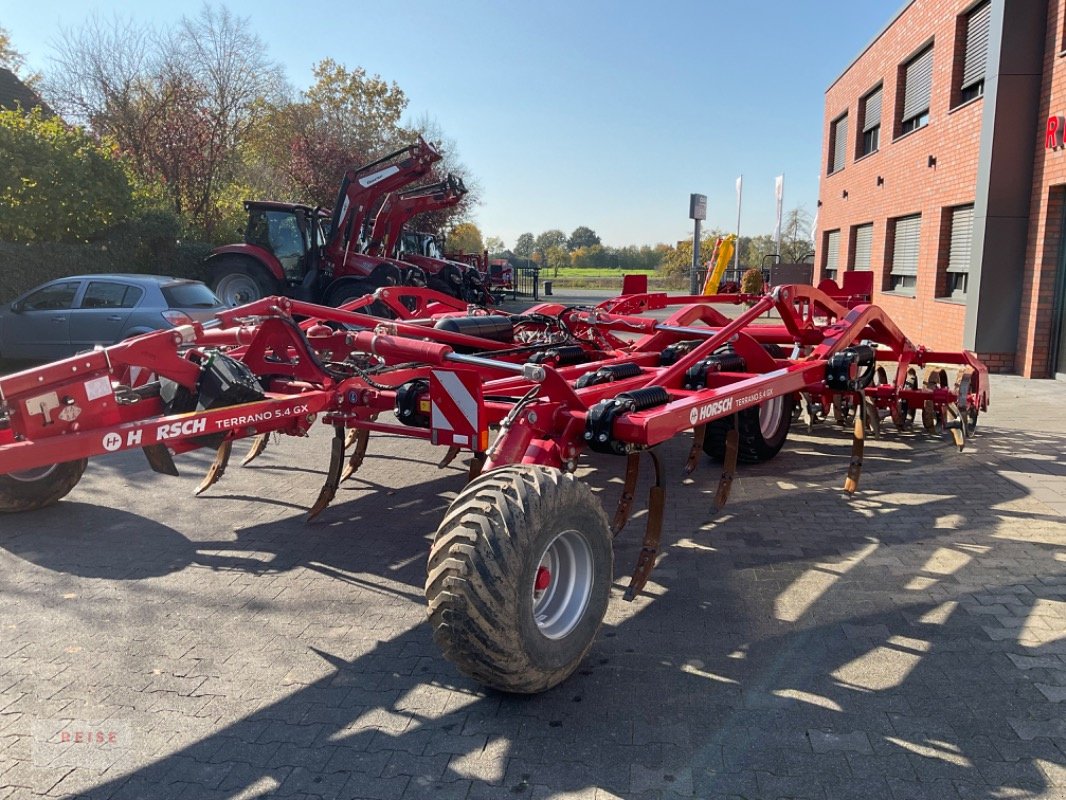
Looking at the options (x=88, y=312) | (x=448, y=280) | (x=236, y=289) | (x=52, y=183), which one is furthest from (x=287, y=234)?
(x=88, y=312)

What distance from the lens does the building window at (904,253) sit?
52.8 feet

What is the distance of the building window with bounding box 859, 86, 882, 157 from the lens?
1916 cm

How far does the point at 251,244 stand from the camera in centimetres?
1698

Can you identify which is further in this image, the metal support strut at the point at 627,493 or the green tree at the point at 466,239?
the green tree at the point at 466,239

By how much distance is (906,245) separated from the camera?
1673cm

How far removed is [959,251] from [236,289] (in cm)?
1352

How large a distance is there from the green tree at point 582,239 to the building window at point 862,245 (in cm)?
6890

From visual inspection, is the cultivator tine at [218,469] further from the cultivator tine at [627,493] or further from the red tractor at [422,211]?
the red tractor at [422,211]

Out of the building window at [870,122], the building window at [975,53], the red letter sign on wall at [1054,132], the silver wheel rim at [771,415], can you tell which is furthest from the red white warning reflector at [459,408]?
the building window at [870,122]

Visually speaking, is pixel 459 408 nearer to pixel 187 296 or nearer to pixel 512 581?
pixel 512 581

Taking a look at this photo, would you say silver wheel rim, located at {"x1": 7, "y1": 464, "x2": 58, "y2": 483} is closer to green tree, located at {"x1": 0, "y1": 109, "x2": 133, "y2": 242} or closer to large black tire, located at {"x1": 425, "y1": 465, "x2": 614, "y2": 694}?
large black tire, located at {"x1": 425, "y1": 465, "x2": 614, "y2": 694}

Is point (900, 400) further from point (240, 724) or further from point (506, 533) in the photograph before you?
point (240, 724)

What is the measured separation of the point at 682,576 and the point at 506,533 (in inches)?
75.8

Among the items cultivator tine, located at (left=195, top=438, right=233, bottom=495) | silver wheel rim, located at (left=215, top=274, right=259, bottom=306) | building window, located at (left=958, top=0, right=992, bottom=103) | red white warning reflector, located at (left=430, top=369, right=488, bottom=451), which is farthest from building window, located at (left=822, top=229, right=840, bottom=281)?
red white warning reflector, located at (left=430, top=369, right=488, bottom=451)
